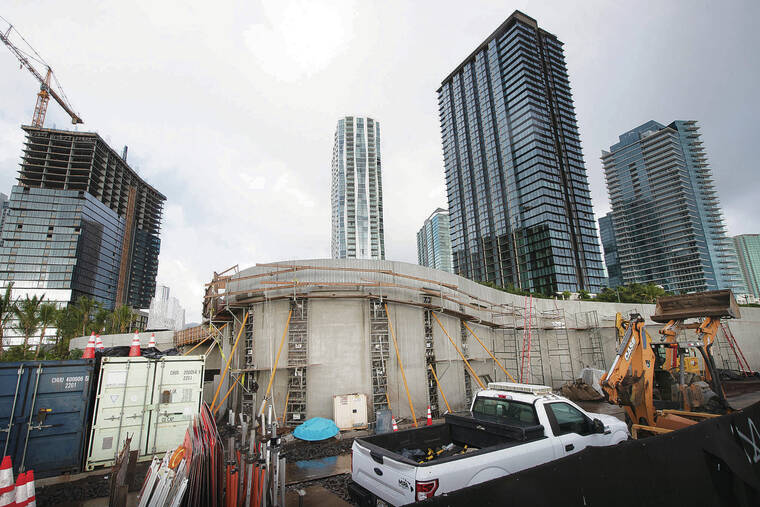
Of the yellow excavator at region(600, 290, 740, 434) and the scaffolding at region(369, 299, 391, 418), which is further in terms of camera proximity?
the scaffolding at region(369, 299, 391, 418)

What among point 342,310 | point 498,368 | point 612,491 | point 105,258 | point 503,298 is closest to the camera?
point 612,491

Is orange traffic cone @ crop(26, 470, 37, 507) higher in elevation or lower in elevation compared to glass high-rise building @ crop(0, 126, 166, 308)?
lower

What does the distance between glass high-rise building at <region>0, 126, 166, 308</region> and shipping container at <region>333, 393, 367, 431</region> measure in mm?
111332

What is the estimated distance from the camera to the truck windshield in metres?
6.29

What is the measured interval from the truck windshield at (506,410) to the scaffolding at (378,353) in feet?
23.0

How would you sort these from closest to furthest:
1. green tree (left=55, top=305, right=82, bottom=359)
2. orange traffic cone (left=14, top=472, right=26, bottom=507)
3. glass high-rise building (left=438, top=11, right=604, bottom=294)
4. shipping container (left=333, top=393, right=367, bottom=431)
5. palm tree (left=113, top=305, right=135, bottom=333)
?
orange traffic cone (left=14, top=472, right=26, bottom=507) < shipping container (left=333, top=393, right=367, bottom=431) < green tree (left=55, top=305, right=82, bottom=359) < palm tree (left=113, top=305, right=135, bottom=333) < glass high-rise building (left=438, top=11, right=604, bottom=294)

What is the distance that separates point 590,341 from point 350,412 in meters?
19.2

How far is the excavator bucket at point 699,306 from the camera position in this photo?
8.94m

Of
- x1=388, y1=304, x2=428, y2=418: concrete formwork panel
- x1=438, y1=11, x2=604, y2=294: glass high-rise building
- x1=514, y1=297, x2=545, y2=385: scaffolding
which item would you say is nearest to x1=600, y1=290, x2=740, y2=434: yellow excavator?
x1=388, y1=304, x2=428, y2=418: concrete formwork panel

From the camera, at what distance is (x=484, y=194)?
281 feet

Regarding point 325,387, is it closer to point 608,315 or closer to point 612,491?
point 612,491

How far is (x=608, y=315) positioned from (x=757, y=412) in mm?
24149

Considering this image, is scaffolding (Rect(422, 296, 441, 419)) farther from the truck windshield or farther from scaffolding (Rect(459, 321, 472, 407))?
the truck windshield

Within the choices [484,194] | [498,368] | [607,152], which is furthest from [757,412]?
[607,152]
